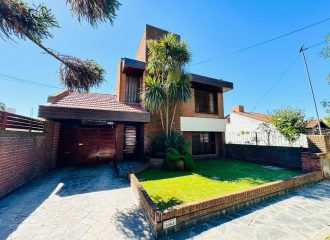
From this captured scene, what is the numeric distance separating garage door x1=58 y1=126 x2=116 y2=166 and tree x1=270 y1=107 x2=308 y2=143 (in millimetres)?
12046

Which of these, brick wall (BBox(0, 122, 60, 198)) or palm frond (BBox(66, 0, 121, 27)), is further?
brick wall (BBox(0, 122, 60, 198))

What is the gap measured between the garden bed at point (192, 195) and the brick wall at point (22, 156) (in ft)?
14.4

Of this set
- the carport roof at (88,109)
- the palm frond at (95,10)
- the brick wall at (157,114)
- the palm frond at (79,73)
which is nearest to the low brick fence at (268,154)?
the brick wall at (157,114)

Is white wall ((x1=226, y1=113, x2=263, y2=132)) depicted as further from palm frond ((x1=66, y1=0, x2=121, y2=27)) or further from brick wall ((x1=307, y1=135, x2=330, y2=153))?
palm frond ((x1=66, y1=0, x2=121, y2=27))

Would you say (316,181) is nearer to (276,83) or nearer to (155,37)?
(155,37)

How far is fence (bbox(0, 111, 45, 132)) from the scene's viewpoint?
17.1ft

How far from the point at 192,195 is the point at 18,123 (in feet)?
23.5

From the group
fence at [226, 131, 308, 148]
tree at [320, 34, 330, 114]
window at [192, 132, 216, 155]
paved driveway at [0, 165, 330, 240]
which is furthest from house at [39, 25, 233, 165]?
tree at [320, 34, 330, 114]

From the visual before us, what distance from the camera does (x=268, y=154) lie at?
36.9 ft

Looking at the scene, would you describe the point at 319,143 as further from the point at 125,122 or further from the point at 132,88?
the point at 132,88

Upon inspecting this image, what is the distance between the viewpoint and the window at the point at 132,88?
38.6 ft

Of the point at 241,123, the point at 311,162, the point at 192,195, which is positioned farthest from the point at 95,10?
the point at 241,123

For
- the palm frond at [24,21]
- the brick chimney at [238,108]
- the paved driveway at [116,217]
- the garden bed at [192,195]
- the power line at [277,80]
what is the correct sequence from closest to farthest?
1. the paved driveway at [116,217]
2. the garden bed at [192,195]
3. the palm frond at [24,21]
4. the power line at [277,80]
5. the brick chimney at [238,108]

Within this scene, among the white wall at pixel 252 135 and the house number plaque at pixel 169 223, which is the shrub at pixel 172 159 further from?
the white wall at pixel 252 135
